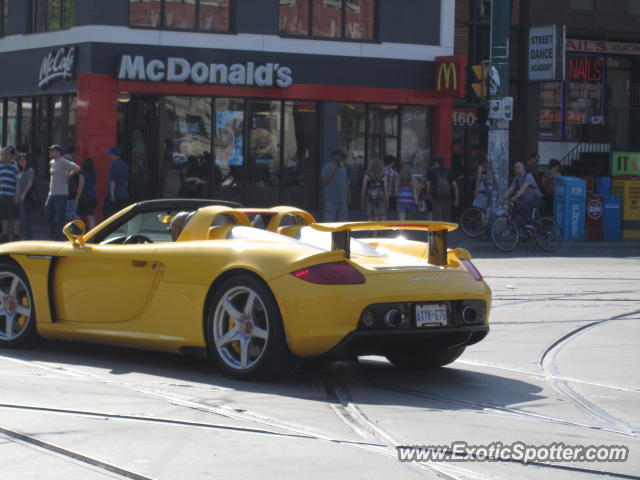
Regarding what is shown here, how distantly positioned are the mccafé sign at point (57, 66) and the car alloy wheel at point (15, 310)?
18.1 m

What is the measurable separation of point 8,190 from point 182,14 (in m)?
8.17

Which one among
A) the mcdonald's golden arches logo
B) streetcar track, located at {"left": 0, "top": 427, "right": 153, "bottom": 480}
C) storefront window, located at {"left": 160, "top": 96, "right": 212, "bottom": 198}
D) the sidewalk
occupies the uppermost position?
the mcdonald's golden arches logo

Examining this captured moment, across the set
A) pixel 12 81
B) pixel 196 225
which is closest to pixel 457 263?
pixel 196 225

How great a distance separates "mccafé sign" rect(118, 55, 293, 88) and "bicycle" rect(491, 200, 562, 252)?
23.1ft

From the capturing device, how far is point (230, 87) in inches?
1083

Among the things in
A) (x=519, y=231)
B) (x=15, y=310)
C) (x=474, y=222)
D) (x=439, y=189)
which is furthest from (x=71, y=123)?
(x=15, y=310)

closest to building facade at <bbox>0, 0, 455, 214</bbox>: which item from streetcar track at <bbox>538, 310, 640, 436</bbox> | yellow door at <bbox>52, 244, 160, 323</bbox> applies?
streetcar track at <bbox>538, 310, 640, 436</bbox>

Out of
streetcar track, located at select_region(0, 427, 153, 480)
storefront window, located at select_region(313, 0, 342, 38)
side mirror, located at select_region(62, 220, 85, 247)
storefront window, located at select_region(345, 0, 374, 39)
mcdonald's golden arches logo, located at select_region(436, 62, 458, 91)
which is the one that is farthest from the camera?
mcdonald's golden arches logo, located at select_region(436, 62, 458, 91)

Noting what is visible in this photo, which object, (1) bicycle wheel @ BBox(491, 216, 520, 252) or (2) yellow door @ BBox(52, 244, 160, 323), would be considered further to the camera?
(1) bicycle wheel @ BBox(491, 216, 520, 252)

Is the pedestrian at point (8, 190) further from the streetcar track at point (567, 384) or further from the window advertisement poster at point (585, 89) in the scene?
the window advertisement poster at point (585, 89)

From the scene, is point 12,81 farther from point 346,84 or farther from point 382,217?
point 382,217

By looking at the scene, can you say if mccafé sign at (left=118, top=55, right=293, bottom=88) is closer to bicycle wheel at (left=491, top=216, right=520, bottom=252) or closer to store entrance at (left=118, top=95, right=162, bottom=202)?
store entrance at (left=118, top=95, right=162, bottom=202)

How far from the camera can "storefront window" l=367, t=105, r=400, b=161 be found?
2934 cm

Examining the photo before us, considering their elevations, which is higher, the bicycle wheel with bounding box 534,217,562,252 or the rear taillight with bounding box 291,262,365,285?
the rear taillight with bounding box 291,262,365,285
